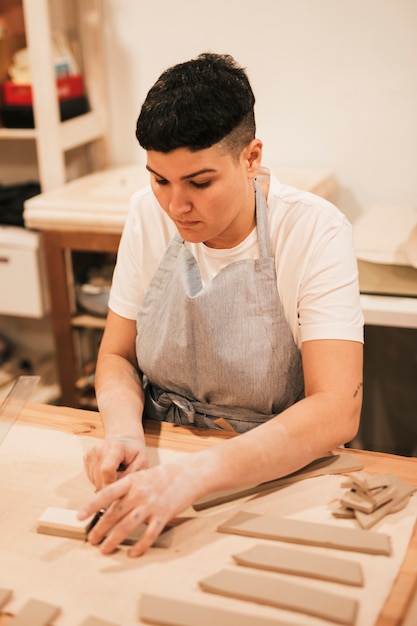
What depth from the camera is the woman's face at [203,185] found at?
1257mm

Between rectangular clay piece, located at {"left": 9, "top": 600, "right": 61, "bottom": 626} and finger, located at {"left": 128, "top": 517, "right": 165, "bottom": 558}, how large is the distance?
14 cm

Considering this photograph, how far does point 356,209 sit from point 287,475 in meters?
1.67

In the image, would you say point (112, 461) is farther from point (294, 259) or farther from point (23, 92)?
point (23, 92)

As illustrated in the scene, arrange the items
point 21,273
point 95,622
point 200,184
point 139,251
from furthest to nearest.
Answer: point 21,273 → point 139,251 → point 200,184 → point 95,622

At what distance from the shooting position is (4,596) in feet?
3.06

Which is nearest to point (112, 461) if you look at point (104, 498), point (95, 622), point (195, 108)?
point (104, 498)

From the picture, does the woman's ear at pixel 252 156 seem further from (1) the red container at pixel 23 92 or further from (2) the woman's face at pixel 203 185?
(1) the red container at pixel 23 92

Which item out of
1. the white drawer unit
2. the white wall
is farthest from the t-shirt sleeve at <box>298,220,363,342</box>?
the white drawer unit

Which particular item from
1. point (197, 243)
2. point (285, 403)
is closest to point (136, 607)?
point (285, 403)

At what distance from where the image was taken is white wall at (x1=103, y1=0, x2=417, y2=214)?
247 cm

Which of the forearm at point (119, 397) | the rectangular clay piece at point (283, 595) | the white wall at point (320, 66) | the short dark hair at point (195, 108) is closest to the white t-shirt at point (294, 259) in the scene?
the forearm at point (119, 397)

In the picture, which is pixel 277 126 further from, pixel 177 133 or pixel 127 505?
pixel 127 505

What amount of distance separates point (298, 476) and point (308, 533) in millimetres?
174

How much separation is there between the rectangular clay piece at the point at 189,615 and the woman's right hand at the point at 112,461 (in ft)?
0.88
